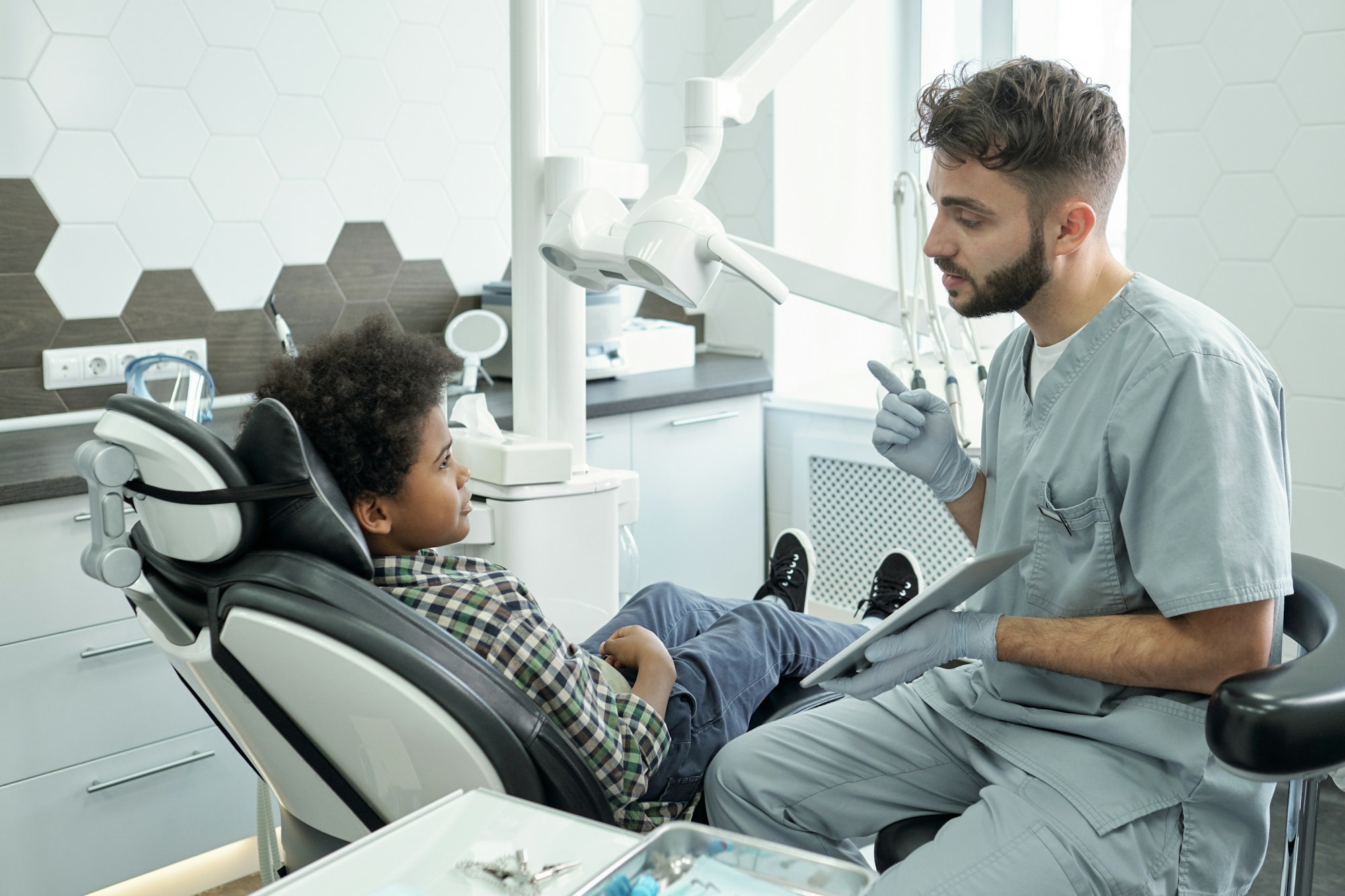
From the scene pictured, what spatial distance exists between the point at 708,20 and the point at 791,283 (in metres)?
2.26

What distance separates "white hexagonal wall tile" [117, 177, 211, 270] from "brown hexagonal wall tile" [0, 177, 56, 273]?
158 mm

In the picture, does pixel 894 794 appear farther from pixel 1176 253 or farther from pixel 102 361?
pixel 102 361

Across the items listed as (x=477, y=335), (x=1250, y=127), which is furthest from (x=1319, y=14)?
(x=477, y=335)

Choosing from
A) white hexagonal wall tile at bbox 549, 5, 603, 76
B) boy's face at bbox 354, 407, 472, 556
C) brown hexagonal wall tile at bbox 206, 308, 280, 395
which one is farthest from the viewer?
white hexagonal wall tile at bbox 549, 5, 603, 76

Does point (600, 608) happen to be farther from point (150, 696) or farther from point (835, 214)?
point (835, 214)

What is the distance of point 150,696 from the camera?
2.20 metres

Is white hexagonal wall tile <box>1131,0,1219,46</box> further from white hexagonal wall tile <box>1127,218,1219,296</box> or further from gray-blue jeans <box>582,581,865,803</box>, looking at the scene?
gray-blue jeans <box>582,581,865,803</box>

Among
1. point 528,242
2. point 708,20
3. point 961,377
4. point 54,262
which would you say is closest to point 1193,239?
point 961,377

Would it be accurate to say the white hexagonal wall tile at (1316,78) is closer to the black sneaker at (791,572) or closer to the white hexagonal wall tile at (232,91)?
the black sneaker at (791,572)

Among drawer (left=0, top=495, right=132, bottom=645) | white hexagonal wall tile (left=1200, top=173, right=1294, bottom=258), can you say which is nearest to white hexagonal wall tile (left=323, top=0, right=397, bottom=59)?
drawer (left=0, top=495, right=132, bottom=645)

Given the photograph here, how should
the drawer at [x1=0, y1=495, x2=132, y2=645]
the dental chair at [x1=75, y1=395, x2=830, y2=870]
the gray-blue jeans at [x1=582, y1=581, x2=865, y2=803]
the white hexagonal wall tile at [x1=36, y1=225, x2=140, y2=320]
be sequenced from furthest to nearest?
the white hexagonal wall tile at [x1=36, y1=225, x2=140, y2=320]
the drawer at [x1=0, y1=495, x2=132, y2=645]
the gray-blue jeans at [x1=582, y1=581, x2=865, y2=803]
the dental chair at [x1=75, y1=395, x2=830, y2=870]

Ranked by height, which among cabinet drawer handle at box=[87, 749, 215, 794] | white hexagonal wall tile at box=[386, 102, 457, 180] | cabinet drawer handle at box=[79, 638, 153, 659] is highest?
white hexagonal wall tile at box=[386, 102, 457, 180]

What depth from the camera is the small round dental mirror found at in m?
3.01

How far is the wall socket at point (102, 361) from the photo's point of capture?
251cm
